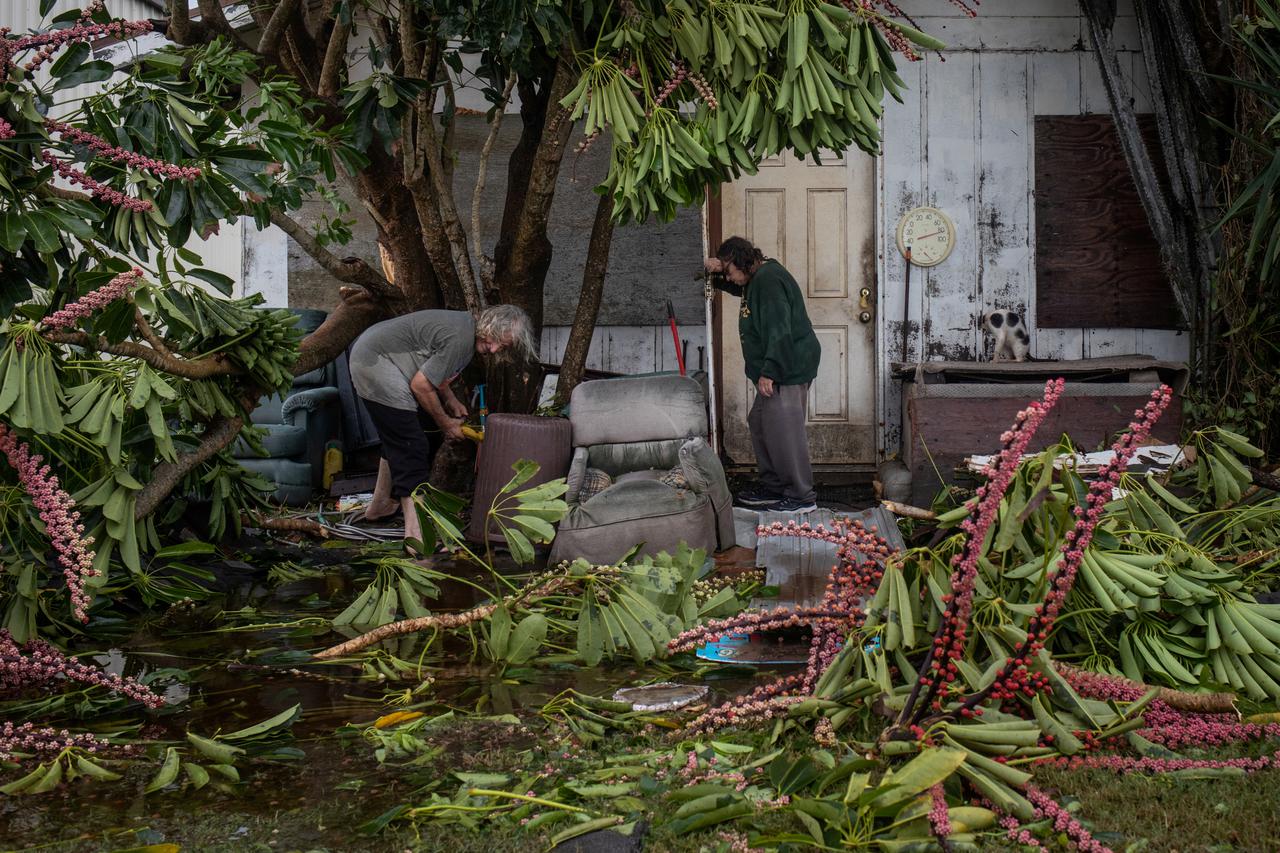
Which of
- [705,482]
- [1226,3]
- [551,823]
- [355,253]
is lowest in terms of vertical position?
[551,823]

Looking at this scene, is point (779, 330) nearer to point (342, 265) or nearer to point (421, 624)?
point (342, 265)

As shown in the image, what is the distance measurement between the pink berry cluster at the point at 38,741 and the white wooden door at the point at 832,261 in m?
5.89

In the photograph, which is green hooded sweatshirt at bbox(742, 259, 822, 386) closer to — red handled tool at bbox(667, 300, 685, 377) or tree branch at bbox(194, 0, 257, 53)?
red handled tool at bbox(667, 300, 685, 377)

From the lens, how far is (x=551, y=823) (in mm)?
2627

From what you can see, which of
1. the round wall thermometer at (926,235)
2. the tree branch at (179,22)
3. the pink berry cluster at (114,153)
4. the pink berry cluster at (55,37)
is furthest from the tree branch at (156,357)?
the round wall thermometer at (926,235)

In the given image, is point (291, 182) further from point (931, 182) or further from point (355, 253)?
point (931, 182)

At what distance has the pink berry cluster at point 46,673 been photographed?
3510mm

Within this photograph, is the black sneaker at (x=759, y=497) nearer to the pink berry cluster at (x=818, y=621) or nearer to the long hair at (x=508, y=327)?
the long hair at (x=508, y=327)

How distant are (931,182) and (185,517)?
545cm

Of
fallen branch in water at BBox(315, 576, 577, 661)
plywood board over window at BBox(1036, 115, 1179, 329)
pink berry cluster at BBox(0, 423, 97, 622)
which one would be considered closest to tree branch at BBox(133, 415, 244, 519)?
pink berry cluster at BBox(0, 423, 97, 622)

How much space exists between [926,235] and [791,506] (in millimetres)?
2418

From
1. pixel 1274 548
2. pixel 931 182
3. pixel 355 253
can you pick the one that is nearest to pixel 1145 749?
pixel 1274 548

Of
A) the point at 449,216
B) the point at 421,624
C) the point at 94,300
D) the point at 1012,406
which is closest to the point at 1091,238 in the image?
the point at 1012,406

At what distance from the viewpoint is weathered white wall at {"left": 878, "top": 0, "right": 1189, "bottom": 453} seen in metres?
7.99
